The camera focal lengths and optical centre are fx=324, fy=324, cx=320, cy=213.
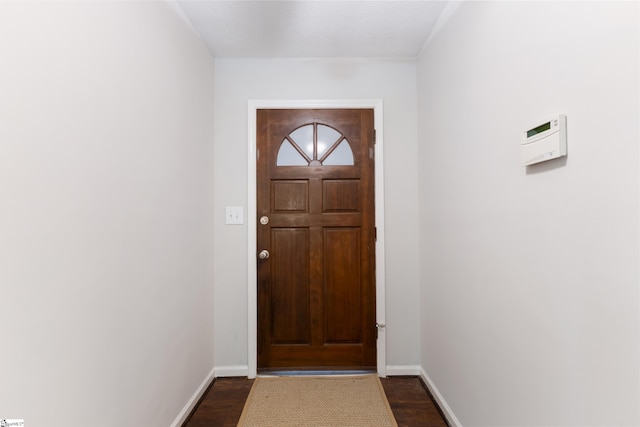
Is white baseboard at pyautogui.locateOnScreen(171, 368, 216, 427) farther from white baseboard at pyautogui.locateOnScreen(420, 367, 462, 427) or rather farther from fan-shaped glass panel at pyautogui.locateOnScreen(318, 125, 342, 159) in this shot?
fan-shaped glass panel at pyautogui.locateOnScreen(318, 125, 342, 159)

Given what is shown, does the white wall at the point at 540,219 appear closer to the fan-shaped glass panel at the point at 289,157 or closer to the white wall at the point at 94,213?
the fan-shaped glass panel at the point at 289,157

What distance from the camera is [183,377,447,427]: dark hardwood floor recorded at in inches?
72.9

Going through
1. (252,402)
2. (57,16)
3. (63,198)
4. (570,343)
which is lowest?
(252,402)

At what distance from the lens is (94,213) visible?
1.14 m

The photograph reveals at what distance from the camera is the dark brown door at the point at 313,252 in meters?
2.40

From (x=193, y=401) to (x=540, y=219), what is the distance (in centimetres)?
208

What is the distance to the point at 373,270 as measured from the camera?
2410 millimetres

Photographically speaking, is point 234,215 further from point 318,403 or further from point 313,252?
point 318,403

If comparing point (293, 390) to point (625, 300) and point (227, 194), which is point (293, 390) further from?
point (625, 300)

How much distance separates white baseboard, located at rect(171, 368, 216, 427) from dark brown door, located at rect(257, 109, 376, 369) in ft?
1.20

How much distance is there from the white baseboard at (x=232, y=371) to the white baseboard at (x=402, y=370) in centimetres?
105

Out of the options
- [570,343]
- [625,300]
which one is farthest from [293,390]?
[625,300]

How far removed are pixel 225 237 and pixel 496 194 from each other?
5.89ft

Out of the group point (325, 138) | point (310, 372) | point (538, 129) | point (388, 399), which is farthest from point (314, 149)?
point (388, 399)
